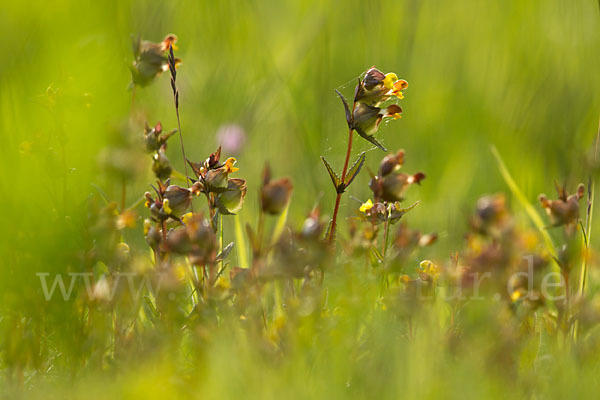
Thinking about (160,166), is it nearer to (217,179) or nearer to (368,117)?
(217,179)

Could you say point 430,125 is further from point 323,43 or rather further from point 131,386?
point 131,386

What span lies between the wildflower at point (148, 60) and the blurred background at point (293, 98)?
26 millimetres

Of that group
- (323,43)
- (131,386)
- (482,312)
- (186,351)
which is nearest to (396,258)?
(482,312)

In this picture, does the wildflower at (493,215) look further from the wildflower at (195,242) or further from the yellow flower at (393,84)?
the wildflower at (195,242)

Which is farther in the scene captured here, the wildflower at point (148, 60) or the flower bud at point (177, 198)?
the wildflower at point (148, 60)

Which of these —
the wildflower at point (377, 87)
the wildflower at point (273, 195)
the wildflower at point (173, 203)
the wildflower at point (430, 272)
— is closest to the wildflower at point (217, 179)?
the wildflower at point (173, 203)

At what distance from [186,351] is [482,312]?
1.55 ft

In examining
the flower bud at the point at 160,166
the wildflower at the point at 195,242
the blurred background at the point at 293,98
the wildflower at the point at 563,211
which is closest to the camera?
the blurred background at the point at 293,98

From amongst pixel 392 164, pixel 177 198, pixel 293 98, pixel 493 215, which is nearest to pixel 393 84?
pixel 392 164

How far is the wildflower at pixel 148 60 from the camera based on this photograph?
129 centimetres

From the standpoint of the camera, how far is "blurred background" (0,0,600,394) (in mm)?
810

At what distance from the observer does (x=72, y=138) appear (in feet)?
2.63

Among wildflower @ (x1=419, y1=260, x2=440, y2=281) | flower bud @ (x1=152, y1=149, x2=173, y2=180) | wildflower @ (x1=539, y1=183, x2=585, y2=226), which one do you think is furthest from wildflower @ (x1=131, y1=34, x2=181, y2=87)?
wildflower @ (x1=539, y1=183, x2=585, y2=226)

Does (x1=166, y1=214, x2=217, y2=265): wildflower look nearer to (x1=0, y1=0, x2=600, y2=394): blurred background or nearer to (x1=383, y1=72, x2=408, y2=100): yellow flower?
(x1=0, y1=0, x2=600, y2=394): blurred background
